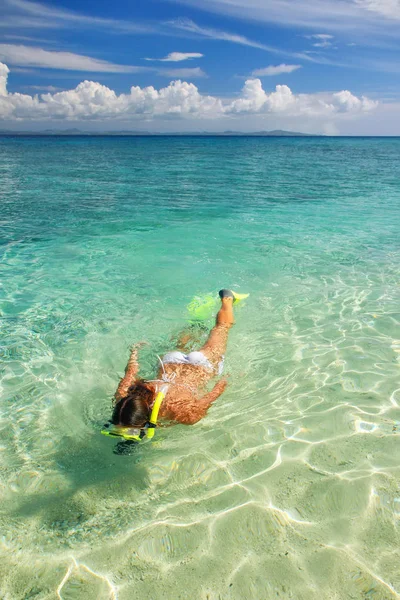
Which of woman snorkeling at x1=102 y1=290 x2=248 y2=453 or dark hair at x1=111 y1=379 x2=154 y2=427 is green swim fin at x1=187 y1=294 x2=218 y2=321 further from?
dark hair at x1=111 y1=379 x2=154 y2=427

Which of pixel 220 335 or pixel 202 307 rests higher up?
pixel 220 335

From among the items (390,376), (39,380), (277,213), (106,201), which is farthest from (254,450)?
(106,201)

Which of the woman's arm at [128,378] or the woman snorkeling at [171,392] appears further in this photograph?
the woman's arm at [128,378]

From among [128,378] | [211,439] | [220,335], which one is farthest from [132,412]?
[220,335]

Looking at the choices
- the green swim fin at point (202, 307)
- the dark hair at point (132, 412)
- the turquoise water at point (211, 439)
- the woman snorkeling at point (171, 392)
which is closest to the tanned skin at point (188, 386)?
the woman snorkeling at point (171, 392)

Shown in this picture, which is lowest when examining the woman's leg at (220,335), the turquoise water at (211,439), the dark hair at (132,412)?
the turquoise water at (211,439)

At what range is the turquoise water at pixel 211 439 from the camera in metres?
2.93

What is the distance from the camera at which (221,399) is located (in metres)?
4.86

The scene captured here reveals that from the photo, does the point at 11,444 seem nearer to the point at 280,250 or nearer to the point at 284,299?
the point at 284,299

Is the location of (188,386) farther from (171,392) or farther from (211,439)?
(211,439)

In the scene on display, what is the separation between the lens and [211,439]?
4.21 m

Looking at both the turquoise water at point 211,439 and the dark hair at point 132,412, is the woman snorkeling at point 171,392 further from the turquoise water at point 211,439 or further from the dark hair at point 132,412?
the turquoise water at point 211,439

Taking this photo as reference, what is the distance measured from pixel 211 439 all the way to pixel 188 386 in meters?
0.67

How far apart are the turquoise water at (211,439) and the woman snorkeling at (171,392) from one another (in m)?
0.22
